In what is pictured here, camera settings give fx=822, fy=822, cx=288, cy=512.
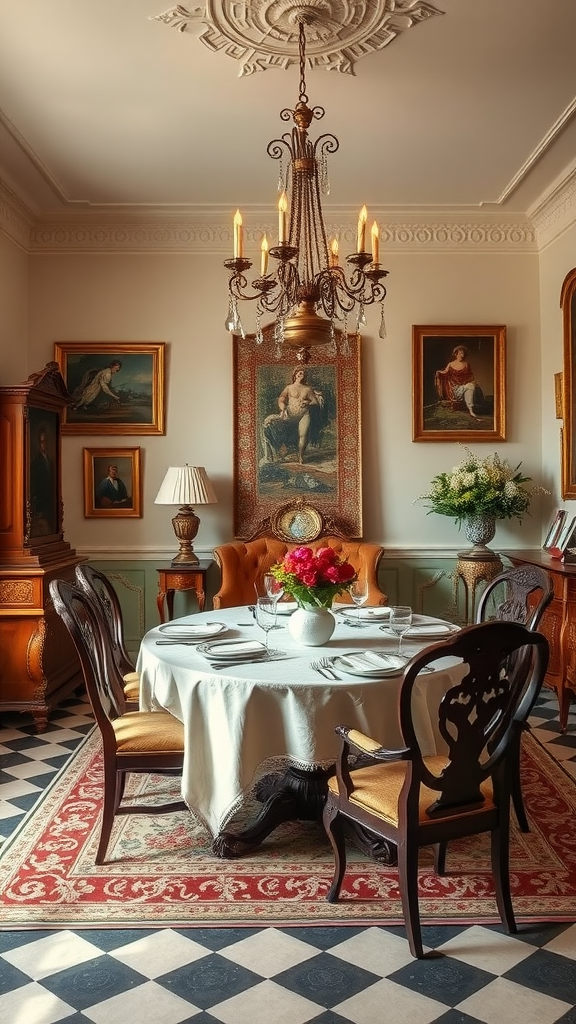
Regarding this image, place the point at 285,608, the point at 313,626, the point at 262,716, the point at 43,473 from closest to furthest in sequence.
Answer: the point at 262,716
the point at 313,626
the point at 285,608
the point at 43,473

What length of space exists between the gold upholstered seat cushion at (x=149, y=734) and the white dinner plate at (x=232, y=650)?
1.13 feet

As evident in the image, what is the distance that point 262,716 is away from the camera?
3.04 meters

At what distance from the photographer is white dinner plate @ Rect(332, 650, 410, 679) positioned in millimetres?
3045

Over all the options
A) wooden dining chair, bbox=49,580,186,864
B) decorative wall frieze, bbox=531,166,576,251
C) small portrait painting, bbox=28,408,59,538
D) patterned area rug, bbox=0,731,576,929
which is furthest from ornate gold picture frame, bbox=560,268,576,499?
wooden dining chair, bbox=49,580,186,864

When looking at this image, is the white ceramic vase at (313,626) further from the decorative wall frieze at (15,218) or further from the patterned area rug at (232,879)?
the decorative wall frieze at (15,218)

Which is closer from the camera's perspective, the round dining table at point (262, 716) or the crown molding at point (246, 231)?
the round dining table at point (262, 716)

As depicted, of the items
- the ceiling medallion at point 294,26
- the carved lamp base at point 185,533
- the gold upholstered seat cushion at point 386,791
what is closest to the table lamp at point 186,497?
the carved lamp base at point 185,533

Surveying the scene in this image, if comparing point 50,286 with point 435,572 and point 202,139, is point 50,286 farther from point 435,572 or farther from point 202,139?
point 435,572

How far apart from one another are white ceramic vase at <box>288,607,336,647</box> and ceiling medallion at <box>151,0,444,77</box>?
9.17ft

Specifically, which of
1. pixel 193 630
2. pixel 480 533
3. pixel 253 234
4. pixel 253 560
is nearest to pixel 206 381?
pixel 253 234

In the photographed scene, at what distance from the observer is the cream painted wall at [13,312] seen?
6.19 meters

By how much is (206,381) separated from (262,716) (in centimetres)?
421

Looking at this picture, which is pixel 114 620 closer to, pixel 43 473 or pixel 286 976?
pixel 43 473

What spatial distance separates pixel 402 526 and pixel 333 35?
3774 millimetres
